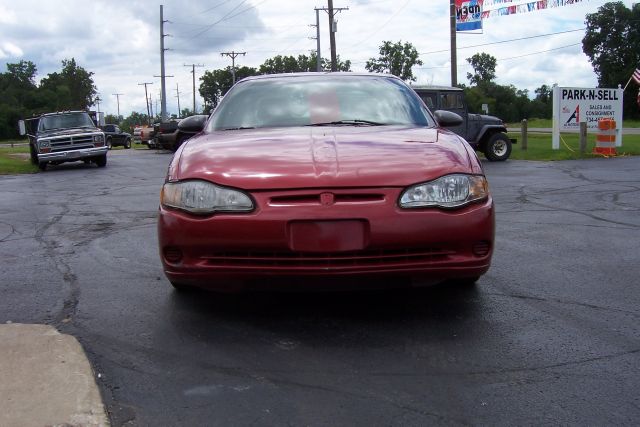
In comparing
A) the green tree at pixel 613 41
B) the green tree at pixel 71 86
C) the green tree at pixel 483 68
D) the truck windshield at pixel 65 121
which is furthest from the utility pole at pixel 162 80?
the green tree at pixel 483 68

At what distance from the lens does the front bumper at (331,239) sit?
3.19 meters

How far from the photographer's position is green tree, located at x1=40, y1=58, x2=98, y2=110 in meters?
117

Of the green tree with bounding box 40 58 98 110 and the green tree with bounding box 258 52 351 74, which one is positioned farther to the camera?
the green tree with bounding box 40 58 98 110

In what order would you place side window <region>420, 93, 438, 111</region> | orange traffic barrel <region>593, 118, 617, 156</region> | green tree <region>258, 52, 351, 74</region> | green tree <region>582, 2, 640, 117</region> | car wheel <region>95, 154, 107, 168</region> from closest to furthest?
side window <region>420, 93, 438, 111</region> → orange traffic barrel <region>593, 118, 617, 156</region> → car wheel <region>95, 154, 107, 168</region> → green tree <region>582, 2, 640, 117</region> → green tree <region>258, 52, 351, 74</region>

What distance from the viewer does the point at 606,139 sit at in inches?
725

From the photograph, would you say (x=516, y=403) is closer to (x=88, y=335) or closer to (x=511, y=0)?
(x=88, y=335)

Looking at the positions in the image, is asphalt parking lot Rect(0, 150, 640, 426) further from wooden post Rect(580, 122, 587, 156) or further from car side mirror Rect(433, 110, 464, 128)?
wooden post Rect(580, 122, 587, 156)

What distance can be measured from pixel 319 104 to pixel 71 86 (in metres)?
132

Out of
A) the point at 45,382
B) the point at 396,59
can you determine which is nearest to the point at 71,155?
the point at 45,382

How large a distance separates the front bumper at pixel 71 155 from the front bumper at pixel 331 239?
17.4 meters

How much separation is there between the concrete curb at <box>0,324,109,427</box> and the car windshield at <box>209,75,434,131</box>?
6.36 ft

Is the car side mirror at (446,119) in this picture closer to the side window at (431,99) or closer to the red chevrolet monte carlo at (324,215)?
the red chevrolet monte carlo at (324,215)

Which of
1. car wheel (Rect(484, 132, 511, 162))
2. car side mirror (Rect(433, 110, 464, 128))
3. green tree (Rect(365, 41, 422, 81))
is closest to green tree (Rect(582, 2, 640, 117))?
green tree (Rect(365, 41, 422, 81))

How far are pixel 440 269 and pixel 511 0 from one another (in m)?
22.4
